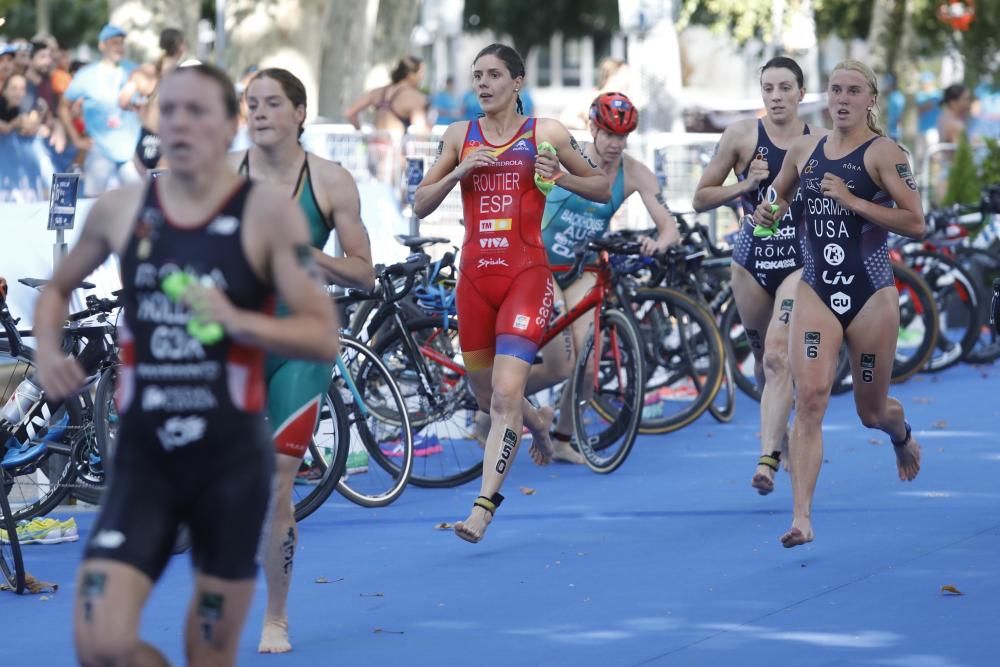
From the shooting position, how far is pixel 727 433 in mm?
12703

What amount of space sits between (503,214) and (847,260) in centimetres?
Result: 155

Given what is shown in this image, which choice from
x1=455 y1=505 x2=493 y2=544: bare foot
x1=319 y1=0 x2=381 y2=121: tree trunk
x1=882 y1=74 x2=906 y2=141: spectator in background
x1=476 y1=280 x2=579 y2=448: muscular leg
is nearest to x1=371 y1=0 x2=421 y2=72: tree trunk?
x1=319 y1=0 x2=381 y2=121: tree trunk

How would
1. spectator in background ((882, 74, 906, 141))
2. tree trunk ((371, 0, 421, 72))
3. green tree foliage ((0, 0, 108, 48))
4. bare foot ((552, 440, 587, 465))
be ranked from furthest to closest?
green tree foliage ((0, 0, 108, 48)) < tree trunk ((371, 0, 421, 72)) < spectator in background ((882, 74, 906, 141)) < bare foot ((552, 440, 587, 465))

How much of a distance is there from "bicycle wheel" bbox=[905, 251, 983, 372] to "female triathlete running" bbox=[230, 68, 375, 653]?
9.51m

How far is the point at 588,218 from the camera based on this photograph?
11.2 meters

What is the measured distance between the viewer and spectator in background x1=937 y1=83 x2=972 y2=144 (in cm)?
2230

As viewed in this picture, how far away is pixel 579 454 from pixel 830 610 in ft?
14.1

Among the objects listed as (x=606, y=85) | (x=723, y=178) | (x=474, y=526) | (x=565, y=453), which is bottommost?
(x=565, y=453)

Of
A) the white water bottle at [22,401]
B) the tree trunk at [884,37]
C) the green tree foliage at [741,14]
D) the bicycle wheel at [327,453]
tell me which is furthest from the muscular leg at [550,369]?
the tree trunk at [884,37]

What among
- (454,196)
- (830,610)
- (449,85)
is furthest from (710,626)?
(449,85)

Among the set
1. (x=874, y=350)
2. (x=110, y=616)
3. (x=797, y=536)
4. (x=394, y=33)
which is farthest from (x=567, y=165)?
(x=394, y=33)

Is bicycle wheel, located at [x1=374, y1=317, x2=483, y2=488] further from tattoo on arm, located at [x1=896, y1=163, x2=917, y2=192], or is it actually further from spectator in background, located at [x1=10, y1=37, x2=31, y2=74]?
spectator in background, located at [x1=10, y1=37, x2=31, y2=74]

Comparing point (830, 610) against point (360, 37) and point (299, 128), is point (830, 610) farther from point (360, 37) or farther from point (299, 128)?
point (360, 37)

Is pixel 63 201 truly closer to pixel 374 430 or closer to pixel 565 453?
pixel 374 430
